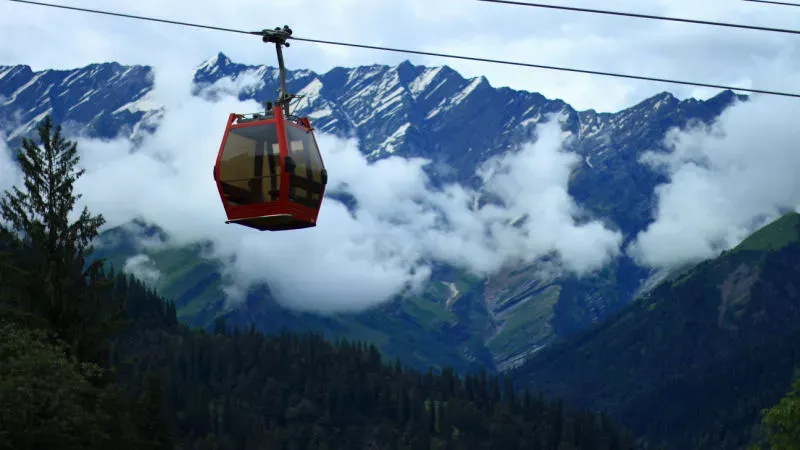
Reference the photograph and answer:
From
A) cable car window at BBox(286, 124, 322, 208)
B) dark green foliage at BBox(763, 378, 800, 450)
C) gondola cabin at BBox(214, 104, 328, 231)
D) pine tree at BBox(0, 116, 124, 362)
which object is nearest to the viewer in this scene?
gondola cabin at BBox(214, 104, 328, 231)

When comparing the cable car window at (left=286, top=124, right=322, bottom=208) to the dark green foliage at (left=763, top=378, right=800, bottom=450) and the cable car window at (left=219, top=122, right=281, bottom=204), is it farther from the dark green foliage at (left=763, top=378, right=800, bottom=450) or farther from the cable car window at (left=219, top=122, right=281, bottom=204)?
the dark green foliage at (left=763, top=378, right=800, bottom=450)

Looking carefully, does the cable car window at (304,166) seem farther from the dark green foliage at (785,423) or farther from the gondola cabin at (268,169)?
the dark green foliage at (785,423)

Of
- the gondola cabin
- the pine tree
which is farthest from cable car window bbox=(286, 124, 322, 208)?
the pine tree

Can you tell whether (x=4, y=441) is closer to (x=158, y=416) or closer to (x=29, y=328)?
(x=29, y=328)

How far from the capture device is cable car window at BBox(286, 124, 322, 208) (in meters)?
46.4

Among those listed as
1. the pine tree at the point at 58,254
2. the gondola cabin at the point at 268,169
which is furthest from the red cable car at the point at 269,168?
the pine tree at the point at 58,254

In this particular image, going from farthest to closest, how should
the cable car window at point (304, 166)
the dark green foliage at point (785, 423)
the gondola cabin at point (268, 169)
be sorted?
the dark green foliage at point (785, 423)
the cable car window at point (304, 166)
the gondola cabin at point (268, 169)

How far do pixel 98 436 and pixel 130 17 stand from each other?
4087 centimetres

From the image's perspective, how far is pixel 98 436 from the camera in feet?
258

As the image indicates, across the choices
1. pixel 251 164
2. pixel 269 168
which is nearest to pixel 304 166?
pixel 269 168

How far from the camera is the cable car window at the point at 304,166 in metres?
46.4

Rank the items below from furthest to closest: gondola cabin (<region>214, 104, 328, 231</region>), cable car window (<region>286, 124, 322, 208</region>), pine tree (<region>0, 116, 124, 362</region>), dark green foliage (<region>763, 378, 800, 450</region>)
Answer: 1. pine tree (<region>0, 116, 124, 362</region>)
2. dark green foliage (<region>763, 378, 800, 450</region>)
3. cable car window (<region>286, 124, 322, 208</region>)
4. gondola cabin (<region>214, 104, 328, 231</region>)

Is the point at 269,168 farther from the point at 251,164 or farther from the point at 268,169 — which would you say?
the point at 251,164

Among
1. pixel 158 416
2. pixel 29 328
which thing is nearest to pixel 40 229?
pixel 29 328
